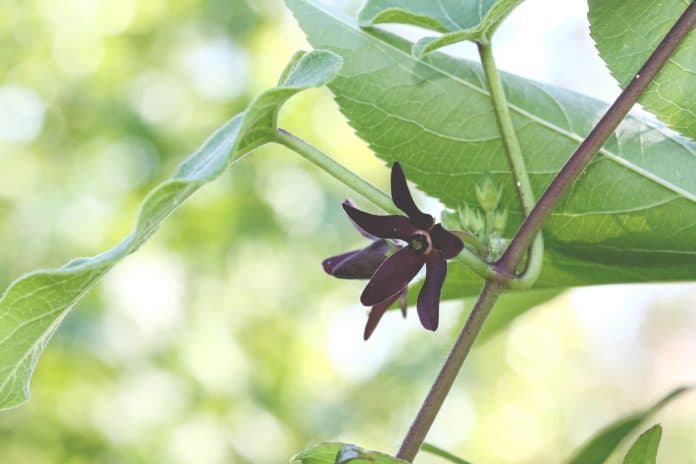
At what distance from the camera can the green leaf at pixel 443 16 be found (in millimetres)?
645

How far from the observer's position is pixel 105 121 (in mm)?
3359

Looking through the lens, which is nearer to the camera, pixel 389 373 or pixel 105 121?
pixel 105 121

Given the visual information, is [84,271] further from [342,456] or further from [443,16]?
[443,16]

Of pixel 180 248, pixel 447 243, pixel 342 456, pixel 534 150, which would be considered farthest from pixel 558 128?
pixel 180 248

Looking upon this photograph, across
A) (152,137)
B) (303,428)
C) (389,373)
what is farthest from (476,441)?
(152,137)

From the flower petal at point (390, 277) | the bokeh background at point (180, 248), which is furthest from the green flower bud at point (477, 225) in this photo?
the bokeh background at point (180, 248)

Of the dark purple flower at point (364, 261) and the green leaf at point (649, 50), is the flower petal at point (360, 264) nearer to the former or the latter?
the dark purple flower at point (364, 261)

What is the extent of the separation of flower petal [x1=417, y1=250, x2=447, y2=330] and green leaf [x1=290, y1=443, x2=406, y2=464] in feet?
0.36

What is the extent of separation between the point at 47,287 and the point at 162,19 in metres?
3.19

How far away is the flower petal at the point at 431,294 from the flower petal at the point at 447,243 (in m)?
0.03

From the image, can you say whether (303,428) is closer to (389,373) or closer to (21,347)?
(389,373)

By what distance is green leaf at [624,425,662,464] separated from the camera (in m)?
0.58

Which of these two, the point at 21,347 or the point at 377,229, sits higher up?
the point at 377,229

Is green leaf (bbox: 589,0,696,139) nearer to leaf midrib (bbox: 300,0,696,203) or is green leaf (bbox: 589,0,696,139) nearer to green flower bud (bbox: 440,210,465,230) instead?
leaf midrib (bbox: 300,0,696,203)
